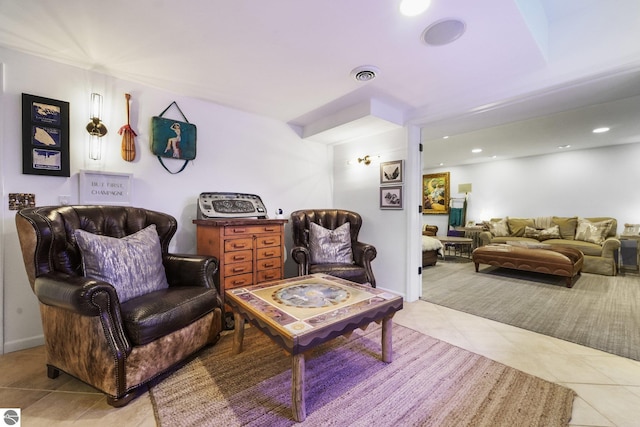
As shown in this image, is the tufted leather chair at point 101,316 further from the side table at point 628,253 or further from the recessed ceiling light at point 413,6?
the side table at point 628,253

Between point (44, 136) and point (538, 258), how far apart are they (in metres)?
5.81

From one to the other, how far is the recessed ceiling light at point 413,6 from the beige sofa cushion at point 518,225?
19.4ft

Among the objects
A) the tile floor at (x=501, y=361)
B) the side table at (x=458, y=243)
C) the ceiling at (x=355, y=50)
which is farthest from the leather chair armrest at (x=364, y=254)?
the side table at (x=458, y=243)

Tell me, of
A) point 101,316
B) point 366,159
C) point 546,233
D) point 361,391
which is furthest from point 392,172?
point 546,233

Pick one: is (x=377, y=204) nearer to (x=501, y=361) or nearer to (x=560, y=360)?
(x=501, y=361)

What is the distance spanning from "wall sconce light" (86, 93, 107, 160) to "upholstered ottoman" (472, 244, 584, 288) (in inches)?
207

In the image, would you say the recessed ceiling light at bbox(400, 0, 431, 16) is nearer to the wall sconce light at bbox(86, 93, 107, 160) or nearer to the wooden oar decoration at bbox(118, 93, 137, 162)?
the wooden oar decoration at bbox(118, 93, 137, 162)

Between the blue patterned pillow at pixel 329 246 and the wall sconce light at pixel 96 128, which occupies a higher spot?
the wall sconce light at pixel 96 128

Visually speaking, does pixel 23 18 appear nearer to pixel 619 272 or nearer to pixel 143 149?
pixel 143 149

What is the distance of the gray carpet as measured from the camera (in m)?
2.22

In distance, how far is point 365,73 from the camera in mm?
2207

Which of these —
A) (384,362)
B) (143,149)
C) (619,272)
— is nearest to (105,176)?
(143,149)

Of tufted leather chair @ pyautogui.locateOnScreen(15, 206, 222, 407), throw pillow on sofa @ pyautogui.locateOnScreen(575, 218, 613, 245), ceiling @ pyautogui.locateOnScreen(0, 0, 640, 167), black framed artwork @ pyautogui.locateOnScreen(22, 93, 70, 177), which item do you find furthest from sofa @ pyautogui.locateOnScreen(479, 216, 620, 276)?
black framed artwork @ pyautogui.locateOnScreen(22, 93, 70, 177)

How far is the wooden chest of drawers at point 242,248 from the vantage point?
7.70 feet
